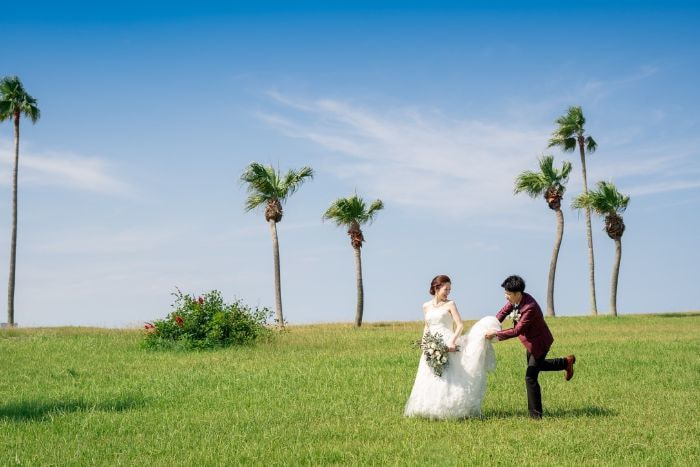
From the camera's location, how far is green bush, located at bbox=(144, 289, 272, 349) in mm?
30688

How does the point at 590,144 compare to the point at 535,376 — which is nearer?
the point at 535,376

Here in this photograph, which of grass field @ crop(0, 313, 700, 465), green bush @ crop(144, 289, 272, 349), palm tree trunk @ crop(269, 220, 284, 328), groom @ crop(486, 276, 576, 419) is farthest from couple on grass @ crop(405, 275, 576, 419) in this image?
palm tree trunk @ crop(269, 220, 284, 328)

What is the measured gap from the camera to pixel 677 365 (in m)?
22.5

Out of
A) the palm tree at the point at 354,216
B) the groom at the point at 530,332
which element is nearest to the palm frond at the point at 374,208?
the palm tree at the point at 354,216

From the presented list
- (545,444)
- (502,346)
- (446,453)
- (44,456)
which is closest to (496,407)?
(545,444)

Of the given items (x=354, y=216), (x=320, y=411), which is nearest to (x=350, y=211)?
(x=354, y=216)

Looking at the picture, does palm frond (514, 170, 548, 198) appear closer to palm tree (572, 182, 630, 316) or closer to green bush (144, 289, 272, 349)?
palm tree (572, 182, 630, 316)

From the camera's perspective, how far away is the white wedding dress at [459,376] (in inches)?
531

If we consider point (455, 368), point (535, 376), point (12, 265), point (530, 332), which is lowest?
point (535, 376)

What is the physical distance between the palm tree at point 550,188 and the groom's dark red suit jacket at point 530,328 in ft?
149

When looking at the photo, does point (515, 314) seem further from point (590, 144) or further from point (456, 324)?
point (590, 144)

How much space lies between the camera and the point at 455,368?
1355 centimetres

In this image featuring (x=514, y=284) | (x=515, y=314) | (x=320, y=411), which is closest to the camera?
(x=514, y=284)

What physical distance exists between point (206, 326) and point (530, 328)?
1996 cm
